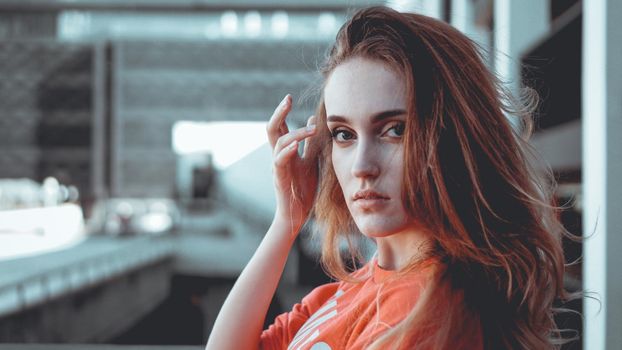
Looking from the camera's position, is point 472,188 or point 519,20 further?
point 519,20

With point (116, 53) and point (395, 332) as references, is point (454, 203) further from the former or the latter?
point (116, 53)

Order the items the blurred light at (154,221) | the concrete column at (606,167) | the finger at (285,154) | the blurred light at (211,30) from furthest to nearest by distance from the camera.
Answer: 1. the blurred light at (211,30)
2. the blurred light at (154,221)
3. the concrete column at (606,167)
4. the finger at (285,154)

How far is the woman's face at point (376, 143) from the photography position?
2.39 ft

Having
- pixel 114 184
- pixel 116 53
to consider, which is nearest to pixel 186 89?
pixel 116 53

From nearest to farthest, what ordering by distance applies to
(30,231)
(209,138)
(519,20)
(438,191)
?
1. (438,191)
2. (519,20)
3. (30,231)
4. (209,138)

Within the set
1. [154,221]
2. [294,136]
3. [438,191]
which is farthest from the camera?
[154,221]

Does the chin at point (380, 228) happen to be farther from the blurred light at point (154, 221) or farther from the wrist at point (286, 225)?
the blurred light at point (154, 221)

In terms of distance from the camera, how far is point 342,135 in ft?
2.60

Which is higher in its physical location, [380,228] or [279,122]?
[279,122]

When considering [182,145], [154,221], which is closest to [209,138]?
[182,145]

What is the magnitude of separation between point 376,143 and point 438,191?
3.8 inches

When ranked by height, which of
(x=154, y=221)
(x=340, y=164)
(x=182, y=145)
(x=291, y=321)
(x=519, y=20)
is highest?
(x=182, y=145)

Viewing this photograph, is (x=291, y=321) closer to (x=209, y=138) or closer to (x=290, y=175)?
(x=290, y=175)

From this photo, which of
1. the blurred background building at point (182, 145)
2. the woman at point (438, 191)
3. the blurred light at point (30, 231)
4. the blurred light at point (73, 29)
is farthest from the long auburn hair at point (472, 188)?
the blurred light at point (73, 29)
